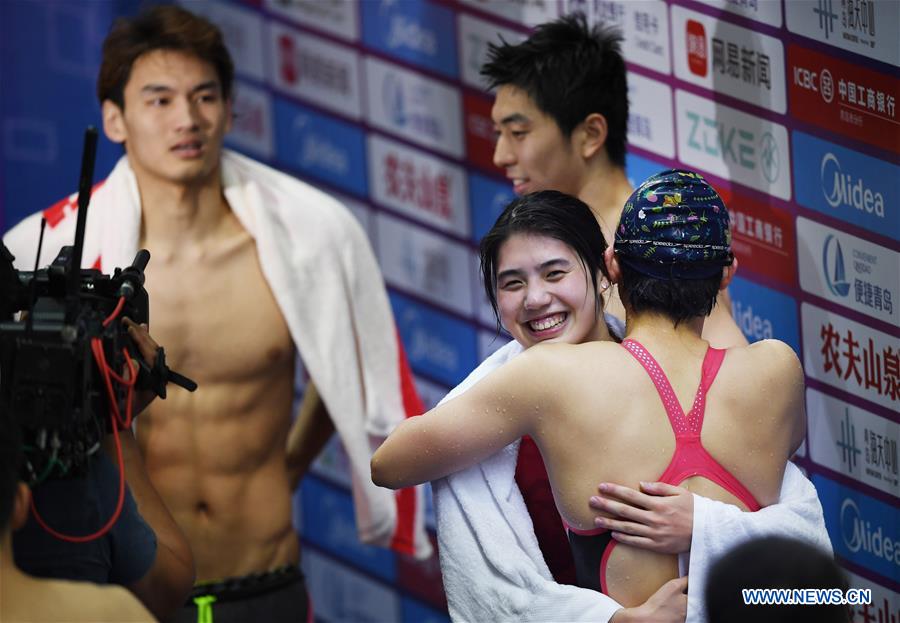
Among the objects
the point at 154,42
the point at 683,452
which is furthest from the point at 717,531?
the point at 154,42

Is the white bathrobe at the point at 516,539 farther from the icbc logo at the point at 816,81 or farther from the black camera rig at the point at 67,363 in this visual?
the icbc logo at the point at 816,81

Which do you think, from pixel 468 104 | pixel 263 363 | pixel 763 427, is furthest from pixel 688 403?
pixel 468 104

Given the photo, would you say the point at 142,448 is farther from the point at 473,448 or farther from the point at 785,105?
the point at 785,105

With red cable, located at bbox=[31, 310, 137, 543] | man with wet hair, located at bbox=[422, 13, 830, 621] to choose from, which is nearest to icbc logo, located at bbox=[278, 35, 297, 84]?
man with wet hair, located at bbox=[422, 13, 830, 621]

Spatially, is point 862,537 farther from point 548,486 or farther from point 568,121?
point 568,121

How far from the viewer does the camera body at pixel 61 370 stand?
2299 millimetres

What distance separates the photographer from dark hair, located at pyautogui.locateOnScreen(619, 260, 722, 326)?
8.21 feet

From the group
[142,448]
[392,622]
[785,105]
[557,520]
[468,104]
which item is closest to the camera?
[557,520]

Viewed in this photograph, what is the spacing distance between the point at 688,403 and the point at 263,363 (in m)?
1.60

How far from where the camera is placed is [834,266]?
3180 millimetres

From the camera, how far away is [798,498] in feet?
8.43

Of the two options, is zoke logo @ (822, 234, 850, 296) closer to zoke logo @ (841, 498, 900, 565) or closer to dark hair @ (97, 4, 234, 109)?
zoke logo @ (841, 498, 900, 565)

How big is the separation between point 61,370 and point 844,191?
175 centimetres

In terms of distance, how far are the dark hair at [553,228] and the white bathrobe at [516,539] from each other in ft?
0.74
